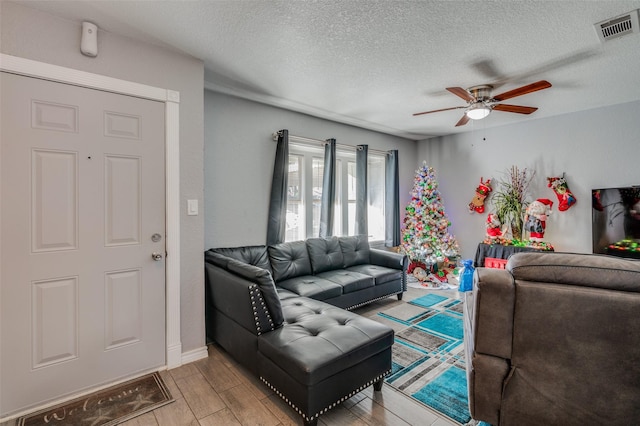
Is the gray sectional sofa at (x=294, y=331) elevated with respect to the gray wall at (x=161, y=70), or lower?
lower

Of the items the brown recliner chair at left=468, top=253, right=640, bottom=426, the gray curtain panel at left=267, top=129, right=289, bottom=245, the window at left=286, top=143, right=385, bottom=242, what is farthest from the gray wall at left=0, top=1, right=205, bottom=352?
the brown recliner chair at left=468, top=253, right=640, bottom=426

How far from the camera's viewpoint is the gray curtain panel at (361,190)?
4.74 metres

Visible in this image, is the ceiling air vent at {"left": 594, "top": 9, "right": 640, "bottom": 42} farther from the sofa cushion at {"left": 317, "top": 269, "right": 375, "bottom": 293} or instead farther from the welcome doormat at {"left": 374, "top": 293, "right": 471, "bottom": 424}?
the sofa cushion at {"left": 317, "top": 269, "right": 375, "bottom": 293}

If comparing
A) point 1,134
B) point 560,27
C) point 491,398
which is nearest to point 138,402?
point 1,134

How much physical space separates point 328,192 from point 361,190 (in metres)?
0.75

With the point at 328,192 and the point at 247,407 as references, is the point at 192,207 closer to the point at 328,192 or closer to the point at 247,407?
the point at 247,407

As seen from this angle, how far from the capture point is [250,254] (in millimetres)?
3299

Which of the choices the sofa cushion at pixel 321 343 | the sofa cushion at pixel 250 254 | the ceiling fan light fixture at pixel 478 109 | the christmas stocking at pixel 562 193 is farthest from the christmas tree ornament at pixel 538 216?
the sofa cushion at pixel 250 254

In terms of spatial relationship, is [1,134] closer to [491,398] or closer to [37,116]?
[37,116]

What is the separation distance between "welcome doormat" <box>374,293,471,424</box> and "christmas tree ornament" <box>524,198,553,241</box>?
1.52 meters

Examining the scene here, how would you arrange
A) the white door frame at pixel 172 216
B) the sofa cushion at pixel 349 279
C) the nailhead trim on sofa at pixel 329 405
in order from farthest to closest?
the sofa cushion at pixel 349 279 < the white door frame at pixel 172 216 < the nailhead trim on sofa at pixel 329 405

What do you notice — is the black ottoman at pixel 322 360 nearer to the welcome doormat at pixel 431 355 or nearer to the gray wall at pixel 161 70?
the welcome doormat at pixel 431 355

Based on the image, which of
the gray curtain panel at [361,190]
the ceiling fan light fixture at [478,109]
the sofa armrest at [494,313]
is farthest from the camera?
the gray curtain panel at [361,190]

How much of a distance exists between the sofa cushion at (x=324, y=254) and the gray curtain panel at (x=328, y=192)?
211mm
